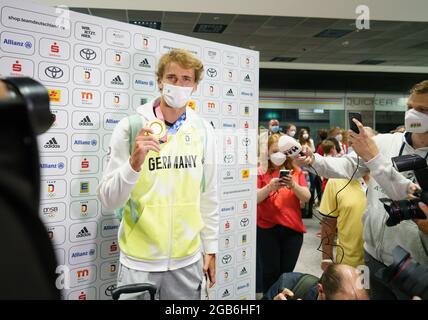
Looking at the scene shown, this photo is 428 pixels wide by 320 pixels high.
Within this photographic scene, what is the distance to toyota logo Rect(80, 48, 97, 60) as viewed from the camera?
1790 mm

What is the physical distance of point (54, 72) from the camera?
170cm

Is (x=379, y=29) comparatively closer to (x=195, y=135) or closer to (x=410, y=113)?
(x=410, y=113)

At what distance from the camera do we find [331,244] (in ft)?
7.86

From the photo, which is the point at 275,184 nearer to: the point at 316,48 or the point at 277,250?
the point at 277,250

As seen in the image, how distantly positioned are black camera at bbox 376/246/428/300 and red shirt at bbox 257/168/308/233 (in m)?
1.50

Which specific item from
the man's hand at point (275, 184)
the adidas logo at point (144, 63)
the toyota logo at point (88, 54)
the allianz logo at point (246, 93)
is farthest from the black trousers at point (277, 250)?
the toyota logo at point (88, 54)

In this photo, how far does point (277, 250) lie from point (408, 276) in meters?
1.70

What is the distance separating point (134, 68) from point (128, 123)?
1.72ft

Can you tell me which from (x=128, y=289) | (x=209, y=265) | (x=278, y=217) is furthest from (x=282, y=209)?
(x=128, y=289)

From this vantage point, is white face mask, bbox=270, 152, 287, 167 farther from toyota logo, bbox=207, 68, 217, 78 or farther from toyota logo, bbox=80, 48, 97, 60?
toyota logo, bbox=80, 48, 97, 60

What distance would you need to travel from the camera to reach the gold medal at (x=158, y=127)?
5.18 ft

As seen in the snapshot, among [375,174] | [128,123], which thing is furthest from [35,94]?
[375,174]

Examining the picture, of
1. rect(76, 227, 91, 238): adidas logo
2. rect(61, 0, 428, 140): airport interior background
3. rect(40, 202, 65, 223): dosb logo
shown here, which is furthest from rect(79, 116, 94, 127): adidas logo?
rect(61, 0, 428, 140): airport interior background

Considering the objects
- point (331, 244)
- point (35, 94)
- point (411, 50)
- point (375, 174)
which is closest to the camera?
point (35, 94)
